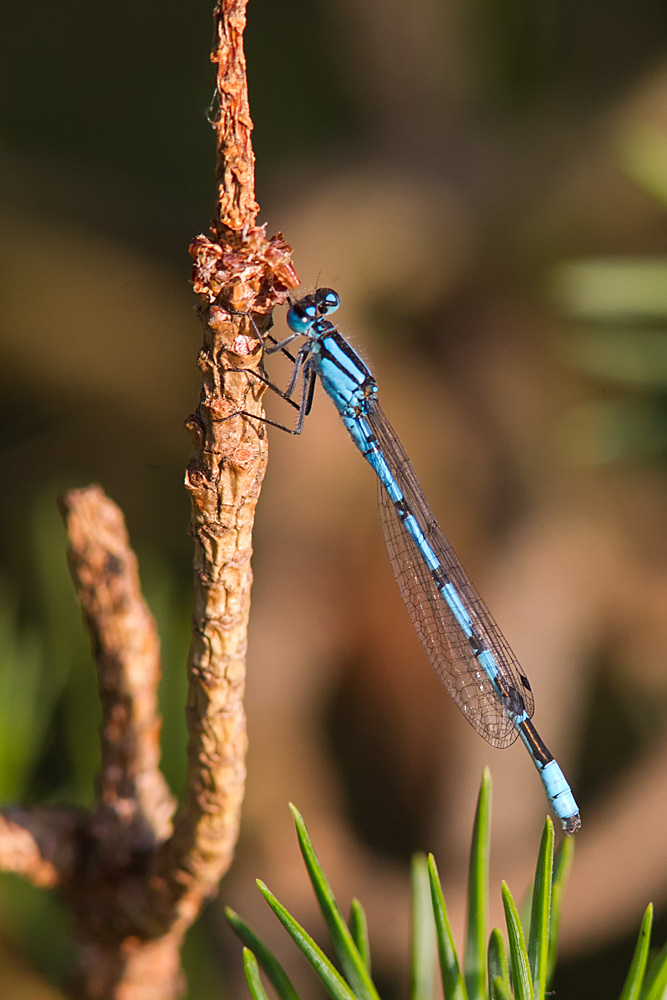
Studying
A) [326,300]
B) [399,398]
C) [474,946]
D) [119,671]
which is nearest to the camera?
[474,946]

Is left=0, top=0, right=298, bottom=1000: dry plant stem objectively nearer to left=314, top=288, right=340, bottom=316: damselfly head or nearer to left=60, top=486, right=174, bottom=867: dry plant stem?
left=60, top=486, right=174, bottom=867: dry plant stem

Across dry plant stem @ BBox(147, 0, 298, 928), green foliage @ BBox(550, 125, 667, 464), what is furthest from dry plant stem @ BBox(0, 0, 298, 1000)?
green foliage @ BBox(550, 125, 667, 464)

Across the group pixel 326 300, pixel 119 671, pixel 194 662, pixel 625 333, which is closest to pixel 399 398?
pixel 326 300

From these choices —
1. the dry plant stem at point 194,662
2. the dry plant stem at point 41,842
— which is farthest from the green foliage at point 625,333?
the dry plant stem at point 41,842

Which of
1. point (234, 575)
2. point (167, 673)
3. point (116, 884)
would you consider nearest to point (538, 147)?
point (167, 673)

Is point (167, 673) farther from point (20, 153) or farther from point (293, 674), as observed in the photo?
point (20, 153)

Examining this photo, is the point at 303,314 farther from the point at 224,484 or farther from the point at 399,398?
the point at 224,484
